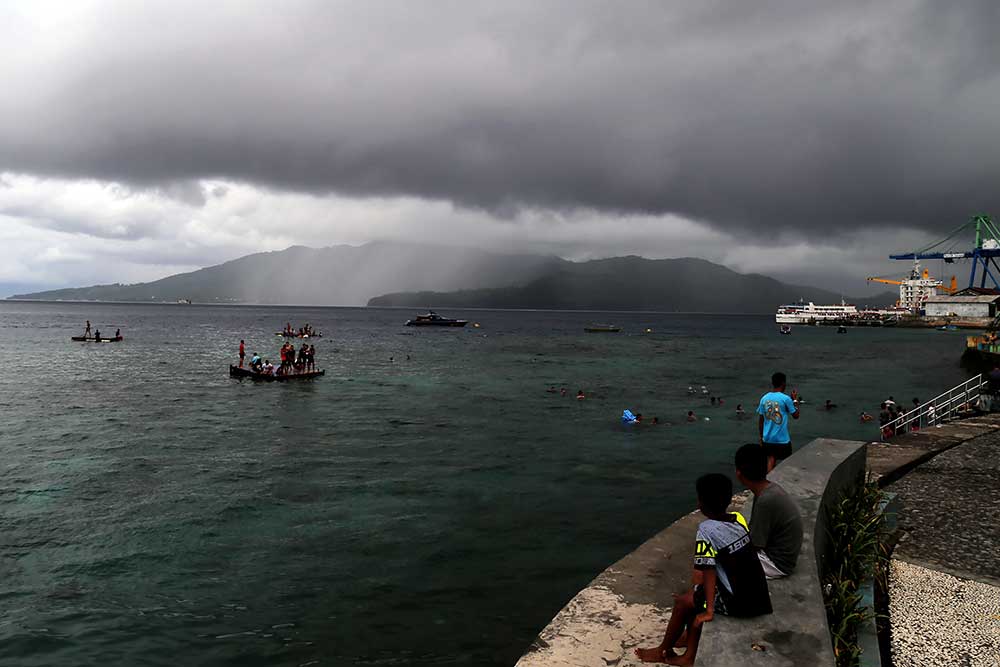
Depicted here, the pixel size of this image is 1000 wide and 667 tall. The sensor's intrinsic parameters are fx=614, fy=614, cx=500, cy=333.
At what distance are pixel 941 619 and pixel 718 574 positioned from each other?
3.65 metres

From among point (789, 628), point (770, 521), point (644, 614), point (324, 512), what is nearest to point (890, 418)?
point (324, 512)

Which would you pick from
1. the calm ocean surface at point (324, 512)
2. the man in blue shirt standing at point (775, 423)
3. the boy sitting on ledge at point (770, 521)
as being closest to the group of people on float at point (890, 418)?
the calm ocean surface at point (324, 512)

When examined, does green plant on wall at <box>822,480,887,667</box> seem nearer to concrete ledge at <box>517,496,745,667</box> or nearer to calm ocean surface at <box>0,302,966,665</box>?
concrete ledge at <box>517,496,745,667</box>

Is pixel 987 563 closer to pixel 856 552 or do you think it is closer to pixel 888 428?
pixel 856 552

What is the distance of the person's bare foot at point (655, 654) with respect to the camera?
537 centimetres

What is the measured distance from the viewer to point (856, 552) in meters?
7.15

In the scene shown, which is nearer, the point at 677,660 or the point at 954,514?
the point at 677,660

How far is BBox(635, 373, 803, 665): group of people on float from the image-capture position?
452 centimetres

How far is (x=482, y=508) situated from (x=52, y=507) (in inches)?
428

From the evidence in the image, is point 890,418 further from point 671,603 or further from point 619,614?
point 619,614

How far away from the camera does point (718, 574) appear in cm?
471

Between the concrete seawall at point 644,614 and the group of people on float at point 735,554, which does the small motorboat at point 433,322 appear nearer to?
the concrete seawall at point 644,614

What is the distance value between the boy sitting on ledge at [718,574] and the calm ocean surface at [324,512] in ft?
14.0

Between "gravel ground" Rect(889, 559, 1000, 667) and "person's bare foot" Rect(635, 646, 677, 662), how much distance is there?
2197mm
